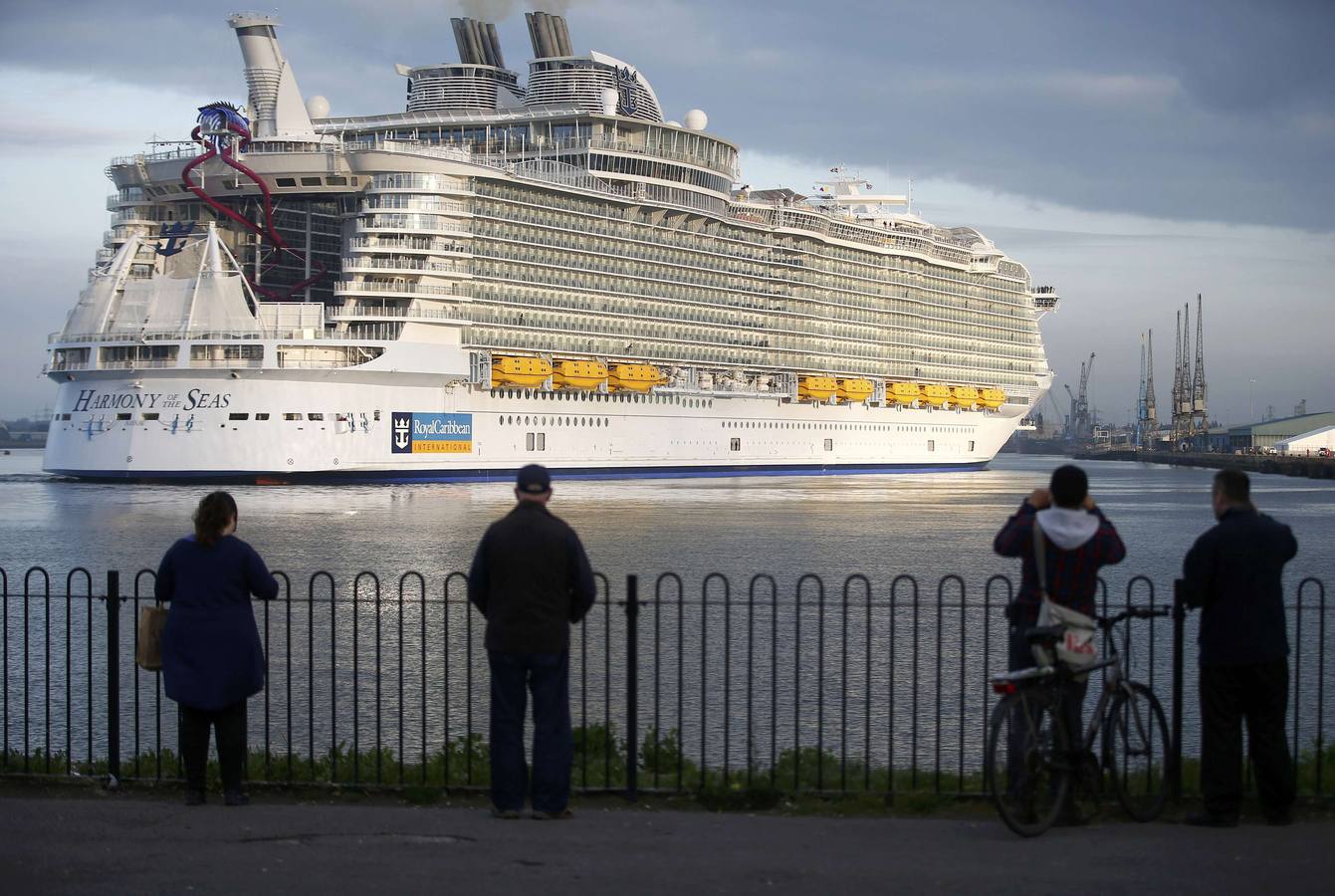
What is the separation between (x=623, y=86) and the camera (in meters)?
84.5

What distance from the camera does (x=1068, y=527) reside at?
831 cm

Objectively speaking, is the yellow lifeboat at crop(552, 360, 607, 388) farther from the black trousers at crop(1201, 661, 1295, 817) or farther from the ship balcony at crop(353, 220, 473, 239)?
the black trousers at crop(1201, 661, 1295, 817)

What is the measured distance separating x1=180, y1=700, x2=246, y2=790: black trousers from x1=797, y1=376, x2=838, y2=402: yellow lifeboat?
8618 cm

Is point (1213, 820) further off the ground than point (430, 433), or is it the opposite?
point (430, 433)

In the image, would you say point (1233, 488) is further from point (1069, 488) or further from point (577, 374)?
point (577, 374)

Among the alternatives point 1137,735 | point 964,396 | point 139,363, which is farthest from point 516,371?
point 1137,735

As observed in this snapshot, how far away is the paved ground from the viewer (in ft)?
24.0

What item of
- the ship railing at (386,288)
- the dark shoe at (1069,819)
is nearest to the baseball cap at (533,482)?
the dark shoe at (1069,819)

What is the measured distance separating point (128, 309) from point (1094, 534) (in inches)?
2474

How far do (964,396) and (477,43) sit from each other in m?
43.5

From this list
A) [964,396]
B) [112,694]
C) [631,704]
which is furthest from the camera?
[964,396]

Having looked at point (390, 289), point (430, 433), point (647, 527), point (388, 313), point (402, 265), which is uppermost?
point (402, 265)

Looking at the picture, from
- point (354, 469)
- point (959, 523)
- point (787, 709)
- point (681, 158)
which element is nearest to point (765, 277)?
point (681, 158)

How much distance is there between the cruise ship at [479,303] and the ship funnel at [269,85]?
143mm
